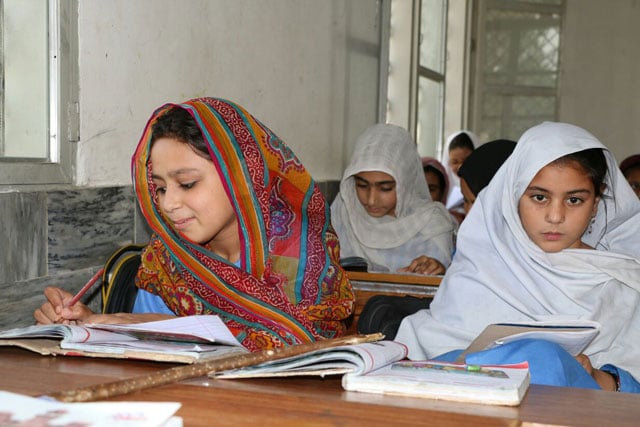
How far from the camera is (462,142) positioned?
6.83 m

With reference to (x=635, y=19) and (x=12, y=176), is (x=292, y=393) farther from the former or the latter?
(x=635, y=19)

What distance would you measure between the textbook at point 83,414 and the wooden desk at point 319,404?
0.24 ft

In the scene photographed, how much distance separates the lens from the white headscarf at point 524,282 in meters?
2.24

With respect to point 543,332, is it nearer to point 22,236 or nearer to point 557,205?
point 557,205

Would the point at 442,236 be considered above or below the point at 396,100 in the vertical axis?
below

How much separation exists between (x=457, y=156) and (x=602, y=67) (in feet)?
8.88

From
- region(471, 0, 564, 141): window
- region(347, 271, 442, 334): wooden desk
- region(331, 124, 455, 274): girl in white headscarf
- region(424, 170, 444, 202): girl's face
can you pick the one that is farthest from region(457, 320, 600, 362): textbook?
region(471, 0, 564, 141): window

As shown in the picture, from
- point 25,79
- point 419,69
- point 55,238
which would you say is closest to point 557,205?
point 55,238

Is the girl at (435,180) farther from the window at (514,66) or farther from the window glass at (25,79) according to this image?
the window glass at (25,79)

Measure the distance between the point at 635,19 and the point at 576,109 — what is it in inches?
42.7

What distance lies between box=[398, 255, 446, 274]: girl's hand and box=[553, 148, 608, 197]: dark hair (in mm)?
1405

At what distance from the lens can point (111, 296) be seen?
7.43 ft

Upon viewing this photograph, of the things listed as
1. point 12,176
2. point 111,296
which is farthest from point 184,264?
point 12,176

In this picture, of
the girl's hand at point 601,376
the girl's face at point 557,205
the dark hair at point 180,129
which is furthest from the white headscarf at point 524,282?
the dark hair at point 180,129
